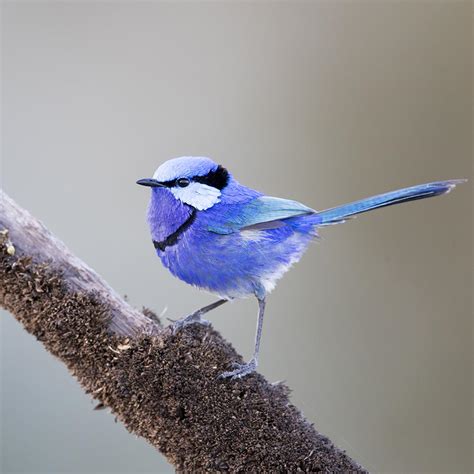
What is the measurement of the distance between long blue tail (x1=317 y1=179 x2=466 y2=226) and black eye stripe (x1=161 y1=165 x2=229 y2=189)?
1.21 feet

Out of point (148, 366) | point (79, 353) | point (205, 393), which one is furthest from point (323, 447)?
point (79, 353)

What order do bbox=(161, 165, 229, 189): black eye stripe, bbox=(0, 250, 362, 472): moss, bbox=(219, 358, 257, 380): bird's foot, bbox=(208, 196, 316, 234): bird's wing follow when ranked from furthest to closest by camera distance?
bbox=(208, 196, 316, 234): bird's wing, bbox=(161, 165, 229, 189): black eye stripe, bbox=(219, 358, 257, 380): bird's foot, bbox=(0, 250, 362, 472): moss

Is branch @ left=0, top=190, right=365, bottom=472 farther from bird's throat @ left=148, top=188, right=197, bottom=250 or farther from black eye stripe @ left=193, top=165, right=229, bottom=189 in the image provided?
black eye stripe @ left=193, top=165, right=229, bottom=189

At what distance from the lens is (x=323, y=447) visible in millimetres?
2064

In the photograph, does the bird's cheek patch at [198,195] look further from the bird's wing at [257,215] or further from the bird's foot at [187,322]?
the bird's foot at [187,322]

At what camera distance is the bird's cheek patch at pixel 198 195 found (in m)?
2.29

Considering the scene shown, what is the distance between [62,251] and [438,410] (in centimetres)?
234

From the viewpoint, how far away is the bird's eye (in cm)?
227

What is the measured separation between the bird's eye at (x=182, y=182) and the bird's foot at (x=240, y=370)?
61 centimetres

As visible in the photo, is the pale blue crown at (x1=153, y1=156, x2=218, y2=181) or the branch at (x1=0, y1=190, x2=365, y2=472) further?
the pale blue crown at (x1=153, y1=156, x2=218, y2=181)

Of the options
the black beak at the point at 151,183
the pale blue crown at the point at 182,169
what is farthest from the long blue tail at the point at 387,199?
the black beak at the point at 151,183

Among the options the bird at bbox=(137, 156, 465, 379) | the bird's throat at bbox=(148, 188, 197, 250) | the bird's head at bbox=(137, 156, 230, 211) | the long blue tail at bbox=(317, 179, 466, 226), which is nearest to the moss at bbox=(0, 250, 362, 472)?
the bird at bbox=(137, 156, 465, 379)

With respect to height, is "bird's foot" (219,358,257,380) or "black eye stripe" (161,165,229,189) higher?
"black eye stripe" (161,165,229,189)

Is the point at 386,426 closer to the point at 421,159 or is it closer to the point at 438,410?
the point at 438,410
